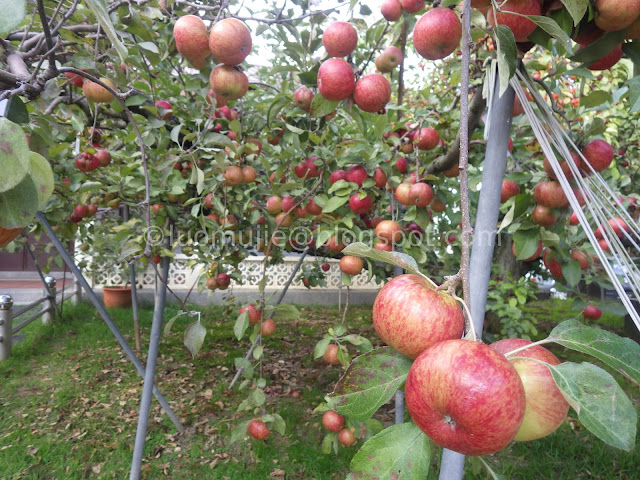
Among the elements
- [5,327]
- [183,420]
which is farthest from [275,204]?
[5,327]

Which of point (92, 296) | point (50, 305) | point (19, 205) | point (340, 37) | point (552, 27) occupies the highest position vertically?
point (340, 37)

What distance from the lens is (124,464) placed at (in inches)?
101

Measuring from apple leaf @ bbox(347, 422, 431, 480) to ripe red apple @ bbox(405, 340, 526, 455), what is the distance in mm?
48

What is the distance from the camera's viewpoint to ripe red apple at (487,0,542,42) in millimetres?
712

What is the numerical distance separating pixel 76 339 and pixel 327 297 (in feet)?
14.4

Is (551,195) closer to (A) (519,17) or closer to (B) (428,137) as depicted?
(A) (519,17)

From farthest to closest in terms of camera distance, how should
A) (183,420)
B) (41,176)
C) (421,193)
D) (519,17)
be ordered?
(183,420) → (421,193) → (519,17) → (41,176)

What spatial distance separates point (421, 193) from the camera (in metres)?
1.51

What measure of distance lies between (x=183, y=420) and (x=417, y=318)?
3.25 meters

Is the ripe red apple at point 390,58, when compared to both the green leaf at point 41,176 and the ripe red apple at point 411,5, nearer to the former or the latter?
the ripe red apple at point 411,5

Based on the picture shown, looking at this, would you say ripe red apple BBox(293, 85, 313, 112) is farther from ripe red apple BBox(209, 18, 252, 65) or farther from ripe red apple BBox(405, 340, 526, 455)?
ripe red apple BBox(405, 340, 526, 455)

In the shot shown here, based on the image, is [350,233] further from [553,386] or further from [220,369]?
[220,369]

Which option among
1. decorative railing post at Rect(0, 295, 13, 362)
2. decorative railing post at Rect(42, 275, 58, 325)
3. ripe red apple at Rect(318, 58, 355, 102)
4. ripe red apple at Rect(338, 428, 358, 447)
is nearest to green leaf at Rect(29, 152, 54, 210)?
ripe red apple at Rect(318, 58, 355, 102)

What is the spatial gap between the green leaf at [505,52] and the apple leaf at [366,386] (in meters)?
0.45
